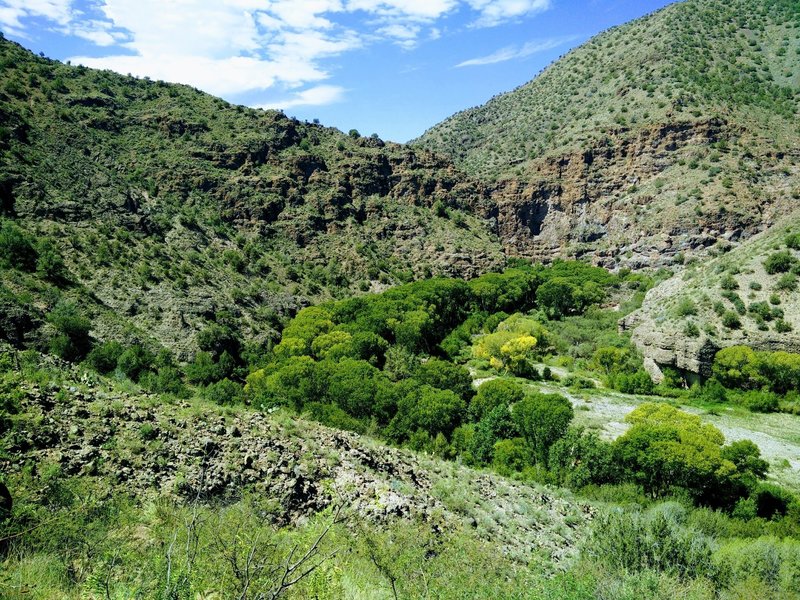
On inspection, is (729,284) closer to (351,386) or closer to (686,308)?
(686,308)

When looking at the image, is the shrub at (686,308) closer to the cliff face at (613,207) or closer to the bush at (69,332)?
the cliff face at (613,207)

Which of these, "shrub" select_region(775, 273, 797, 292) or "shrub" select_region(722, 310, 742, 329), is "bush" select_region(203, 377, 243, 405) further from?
"shrub" select_region(775, 273, 797, 292)

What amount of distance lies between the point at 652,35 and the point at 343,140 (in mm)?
60980

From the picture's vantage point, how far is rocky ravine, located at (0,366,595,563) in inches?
413

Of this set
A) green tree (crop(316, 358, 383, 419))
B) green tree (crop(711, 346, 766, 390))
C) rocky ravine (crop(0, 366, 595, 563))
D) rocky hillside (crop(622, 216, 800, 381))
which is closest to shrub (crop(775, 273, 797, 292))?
rocky hillside (crop(622, 216, 800, 381))

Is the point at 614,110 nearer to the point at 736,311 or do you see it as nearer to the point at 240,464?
the point at 736,311

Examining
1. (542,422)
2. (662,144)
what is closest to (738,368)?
(542,422)

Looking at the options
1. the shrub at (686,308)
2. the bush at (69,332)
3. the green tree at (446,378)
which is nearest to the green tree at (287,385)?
the green tree at (446,378)

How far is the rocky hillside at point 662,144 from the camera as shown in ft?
220

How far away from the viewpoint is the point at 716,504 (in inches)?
816

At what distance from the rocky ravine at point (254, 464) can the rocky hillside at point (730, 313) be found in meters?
28.1

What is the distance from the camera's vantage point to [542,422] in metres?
24.1

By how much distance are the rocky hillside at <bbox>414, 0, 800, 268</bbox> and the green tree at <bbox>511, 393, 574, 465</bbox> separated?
175 feet

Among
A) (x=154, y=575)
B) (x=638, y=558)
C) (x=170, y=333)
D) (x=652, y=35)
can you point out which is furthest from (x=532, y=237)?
(x=154, y=575)
